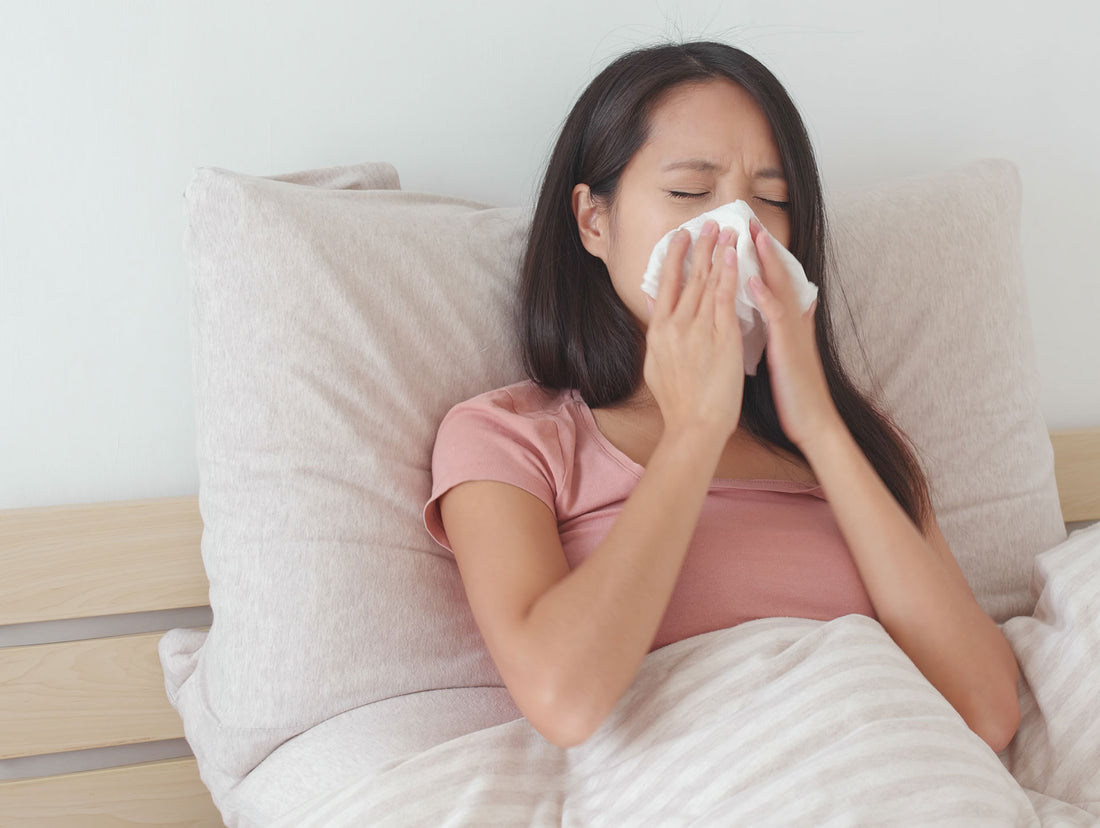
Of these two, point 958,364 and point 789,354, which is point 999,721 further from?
point 958,364

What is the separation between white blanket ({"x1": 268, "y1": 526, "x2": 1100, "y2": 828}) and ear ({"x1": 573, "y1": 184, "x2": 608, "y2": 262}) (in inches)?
18.8

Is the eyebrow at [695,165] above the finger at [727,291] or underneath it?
above

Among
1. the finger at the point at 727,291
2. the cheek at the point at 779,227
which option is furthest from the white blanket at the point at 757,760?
the cheek at the point at 779,227

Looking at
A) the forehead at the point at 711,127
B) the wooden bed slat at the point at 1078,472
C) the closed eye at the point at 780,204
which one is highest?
the forehead at the point at 711,127

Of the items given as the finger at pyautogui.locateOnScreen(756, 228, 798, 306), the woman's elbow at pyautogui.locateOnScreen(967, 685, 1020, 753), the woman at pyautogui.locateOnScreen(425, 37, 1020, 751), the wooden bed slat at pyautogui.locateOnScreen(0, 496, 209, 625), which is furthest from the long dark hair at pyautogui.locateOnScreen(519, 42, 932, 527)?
the wooden bed slat at pyautogui.locateOnScreen(0, 496, 209, 625)

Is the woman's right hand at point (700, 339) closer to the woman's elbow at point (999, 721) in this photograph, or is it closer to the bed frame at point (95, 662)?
the woman's elbow at point (999, 721)

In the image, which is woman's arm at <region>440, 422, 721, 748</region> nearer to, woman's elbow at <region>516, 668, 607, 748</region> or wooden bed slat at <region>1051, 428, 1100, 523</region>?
woman's elbow at <region>516, 668, 607, 748</region>

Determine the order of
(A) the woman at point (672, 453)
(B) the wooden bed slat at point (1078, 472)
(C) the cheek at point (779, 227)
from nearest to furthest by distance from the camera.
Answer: (A) the woman at point (672, 453) < (C) the cheek at point (779, 227) < (B) the wooden bed slat at point (1078, 472)

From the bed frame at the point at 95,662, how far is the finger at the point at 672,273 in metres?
0.62

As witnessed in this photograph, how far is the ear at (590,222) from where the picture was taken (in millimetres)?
1145

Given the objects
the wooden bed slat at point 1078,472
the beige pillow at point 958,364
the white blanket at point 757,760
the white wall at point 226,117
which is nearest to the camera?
the white blanket at point 757,760

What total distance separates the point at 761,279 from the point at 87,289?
81cm

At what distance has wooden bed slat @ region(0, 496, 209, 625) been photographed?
1.14 meters

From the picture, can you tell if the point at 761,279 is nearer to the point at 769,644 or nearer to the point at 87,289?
the point at 769,644
